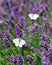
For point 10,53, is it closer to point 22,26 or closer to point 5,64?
point 5,64

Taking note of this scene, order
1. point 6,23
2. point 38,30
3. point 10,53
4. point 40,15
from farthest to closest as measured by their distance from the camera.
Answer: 1. point 40,15
2. point 6,23
3. point 38,30
4. point 10,53

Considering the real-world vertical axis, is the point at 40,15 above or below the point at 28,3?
below

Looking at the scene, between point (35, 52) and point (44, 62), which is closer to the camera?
point (44, 62)

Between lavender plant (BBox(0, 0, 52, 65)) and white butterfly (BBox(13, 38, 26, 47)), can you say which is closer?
lavender plant (BBox(0, 0, 52, 65))

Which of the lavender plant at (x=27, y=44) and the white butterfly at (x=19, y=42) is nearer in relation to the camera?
the lavender plant at (x=27, y=44)

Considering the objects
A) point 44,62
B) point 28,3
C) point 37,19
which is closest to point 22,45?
point 44,62

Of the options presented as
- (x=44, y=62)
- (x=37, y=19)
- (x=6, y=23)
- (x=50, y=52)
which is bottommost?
(x=44, y=62)

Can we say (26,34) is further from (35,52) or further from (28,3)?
(28,3)

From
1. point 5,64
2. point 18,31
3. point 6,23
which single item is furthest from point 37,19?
point 5,64

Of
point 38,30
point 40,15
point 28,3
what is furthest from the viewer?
point 28,3
